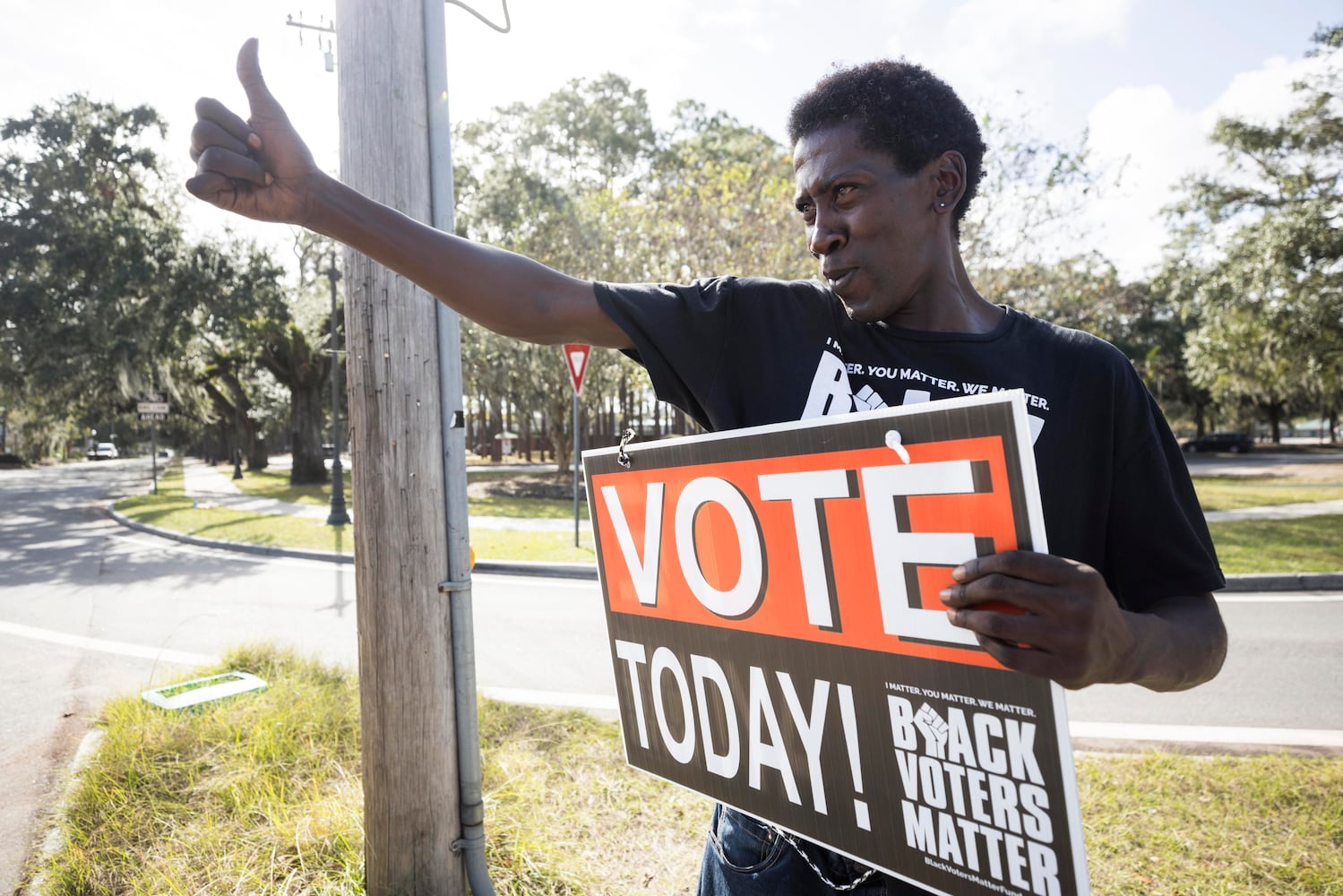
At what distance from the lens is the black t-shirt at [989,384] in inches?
50.8

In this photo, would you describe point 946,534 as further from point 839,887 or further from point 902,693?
point 839,887

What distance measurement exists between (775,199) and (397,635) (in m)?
14.3

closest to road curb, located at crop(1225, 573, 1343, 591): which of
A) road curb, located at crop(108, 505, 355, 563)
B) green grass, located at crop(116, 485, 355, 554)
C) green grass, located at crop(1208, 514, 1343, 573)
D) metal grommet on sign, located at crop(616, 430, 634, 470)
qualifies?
green grass, located at crop(1208, 514, 1343, 573)

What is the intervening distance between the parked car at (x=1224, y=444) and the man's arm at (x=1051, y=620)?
161ft

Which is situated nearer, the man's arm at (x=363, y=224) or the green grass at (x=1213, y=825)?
the man's arm at (x=363, y=224)

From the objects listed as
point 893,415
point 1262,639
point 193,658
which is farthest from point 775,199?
point 893,415

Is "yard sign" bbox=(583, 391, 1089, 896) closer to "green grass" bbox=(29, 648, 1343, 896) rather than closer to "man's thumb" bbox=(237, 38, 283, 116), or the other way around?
"man's thumb" bbox=(237, 38, 283, 116)

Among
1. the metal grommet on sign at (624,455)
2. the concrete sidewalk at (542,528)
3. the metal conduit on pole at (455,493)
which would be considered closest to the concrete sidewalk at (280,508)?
the concrete sidewalk at (542,528)

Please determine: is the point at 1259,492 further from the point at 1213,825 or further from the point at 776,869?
the point at 776,869

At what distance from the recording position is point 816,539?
134 cm

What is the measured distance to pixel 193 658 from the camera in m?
6.45

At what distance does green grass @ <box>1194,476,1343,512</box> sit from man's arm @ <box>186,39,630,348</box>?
16.5 metres

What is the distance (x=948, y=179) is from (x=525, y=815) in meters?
2.87

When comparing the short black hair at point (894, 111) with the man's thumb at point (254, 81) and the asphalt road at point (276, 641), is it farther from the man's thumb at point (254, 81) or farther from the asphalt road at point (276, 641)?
the asphalt road at point (276, 641)
